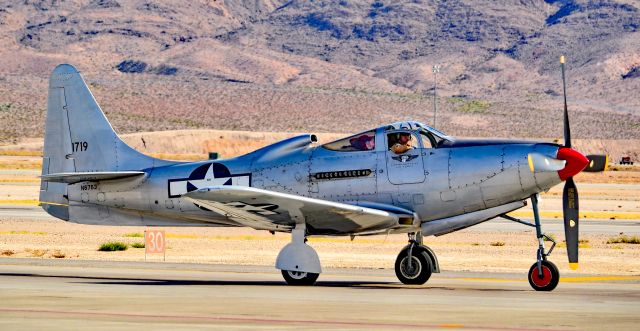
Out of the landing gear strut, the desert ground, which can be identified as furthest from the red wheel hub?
the desert ground

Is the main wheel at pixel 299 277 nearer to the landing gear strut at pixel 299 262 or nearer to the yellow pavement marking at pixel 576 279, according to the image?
the landing gear strut at pixel 299 262

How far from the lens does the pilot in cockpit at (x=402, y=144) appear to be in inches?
849

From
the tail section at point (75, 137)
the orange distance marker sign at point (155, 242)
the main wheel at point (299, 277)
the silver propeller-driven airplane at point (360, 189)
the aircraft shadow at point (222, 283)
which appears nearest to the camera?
the silver propeller-driven airplane at point (360, 189)

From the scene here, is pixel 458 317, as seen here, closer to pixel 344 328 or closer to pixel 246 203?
pixel 344 328

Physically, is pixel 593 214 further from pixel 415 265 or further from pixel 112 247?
pixel 415 265

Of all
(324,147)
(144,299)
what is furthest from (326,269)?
(144,299)

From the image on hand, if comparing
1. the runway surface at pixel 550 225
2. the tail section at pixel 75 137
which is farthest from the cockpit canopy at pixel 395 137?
the runway surface at pixel 550 225

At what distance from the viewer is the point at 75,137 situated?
25.0 meters

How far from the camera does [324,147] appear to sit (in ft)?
72.9

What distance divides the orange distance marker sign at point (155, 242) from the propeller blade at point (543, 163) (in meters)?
10.8

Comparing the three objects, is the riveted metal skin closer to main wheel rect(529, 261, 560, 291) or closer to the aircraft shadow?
the aircraft shadow

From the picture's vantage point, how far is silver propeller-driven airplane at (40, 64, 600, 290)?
20812 mm

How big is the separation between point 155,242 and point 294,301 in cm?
1121

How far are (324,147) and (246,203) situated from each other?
6.56 feet
